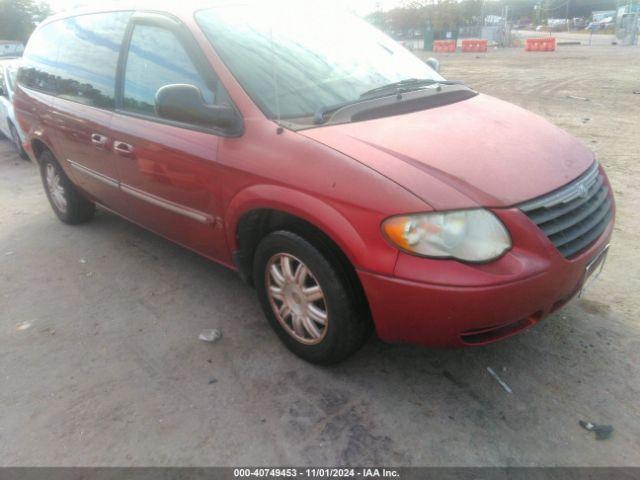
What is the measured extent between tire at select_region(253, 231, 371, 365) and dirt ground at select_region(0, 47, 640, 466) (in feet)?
0.49

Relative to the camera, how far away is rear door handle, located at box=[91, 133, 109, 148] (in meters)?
3.55

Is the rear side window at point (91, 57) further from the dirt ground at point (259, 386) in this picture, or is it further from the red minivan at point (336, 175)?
the dirt ground at point (259, 386)

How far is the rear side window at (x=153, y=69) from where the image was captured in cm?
287

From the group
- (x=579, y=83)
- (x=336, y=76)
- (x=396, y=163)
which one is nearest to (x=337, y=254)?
(x=396, y=163)

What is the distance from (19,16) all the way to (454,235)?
27.2 metres

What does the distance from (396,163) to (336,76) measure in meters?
0.95

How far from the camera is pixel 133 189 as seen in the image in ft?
11.4

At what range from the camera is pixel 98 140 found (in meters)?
3.62

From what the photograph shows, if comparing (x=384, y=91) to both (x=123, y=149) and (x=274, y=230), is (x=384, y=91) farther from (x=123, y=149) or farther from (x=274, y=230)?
(x=123, y=149)

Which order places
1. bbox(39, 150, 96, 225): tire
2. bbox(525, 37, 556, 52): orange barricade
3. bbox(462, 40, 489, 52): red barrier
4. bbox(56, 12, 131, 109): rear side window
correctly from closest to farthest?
bbox(56, 12, 131, 109): rear side window, bbox(39, 150, 96, 225): tire, bbox(525, 37, 556, 52): orange barricade, bbox(462, 40, 489, 52): red barrier

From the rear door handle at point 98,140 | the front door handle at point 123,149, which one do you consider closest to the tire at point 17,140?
the rear door handle at point 98,140

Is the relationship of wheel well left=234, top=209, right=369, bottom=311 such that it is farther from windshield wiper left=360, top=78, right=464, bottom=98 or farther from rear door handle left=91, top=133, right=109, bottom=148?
rear door handle left=91, top=133, right=109, bottom=148

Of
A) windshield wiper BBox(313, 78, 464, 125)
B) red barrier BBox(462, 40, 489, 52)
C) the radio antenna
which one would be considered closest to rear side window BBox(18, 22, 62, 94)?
the radio antenna

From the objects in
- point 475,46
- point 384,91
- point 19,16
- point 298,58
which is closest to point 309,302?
point 384,91
